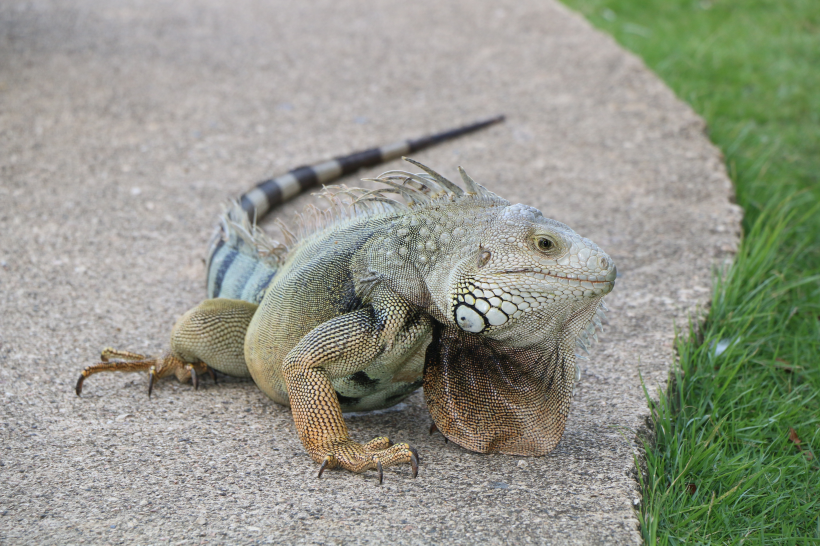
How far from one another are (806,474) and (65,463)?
3.11 metres

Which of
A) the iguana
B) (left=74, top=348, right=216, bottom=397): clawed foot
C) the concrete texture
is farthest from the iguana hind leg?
→ the iguana

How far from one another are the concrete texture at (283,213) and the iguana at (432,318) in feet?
0.53

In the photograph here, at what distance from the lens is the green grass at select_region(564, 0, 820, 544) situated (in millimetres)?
3197

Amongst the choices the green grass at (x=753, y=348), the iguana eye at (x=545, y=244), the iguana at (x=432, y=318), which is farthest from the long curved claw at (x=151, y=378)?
the green grass at (x=753, y=348)

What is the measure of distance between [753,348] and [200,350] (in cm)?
298

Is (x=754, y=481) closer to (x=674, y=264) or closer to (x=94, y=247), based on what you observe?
(x=674, y=264)

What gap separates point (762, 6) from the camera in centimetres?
1038

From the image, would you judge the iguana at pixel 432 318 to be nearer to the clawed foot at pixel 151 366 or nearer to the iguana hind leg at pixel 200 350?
the iguana hind leg at pixel 200 350

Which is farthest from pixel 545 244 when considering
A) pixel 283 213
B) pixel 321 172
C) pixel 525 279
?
pixel 321 172

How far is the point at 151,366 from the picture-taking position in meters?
3.83

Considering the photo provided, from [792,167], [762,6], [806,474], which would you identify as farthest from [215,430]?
[762,6]

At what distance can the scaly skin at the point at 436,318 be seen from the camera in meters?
2.81

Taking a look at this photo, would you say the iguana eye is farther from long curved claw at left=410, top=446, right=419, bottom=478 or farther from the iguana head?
long curved claw at left=410, top=446, right=419, bottom=478

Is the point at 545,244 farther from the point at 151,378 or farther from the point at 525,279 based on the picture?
the point at 151,378
